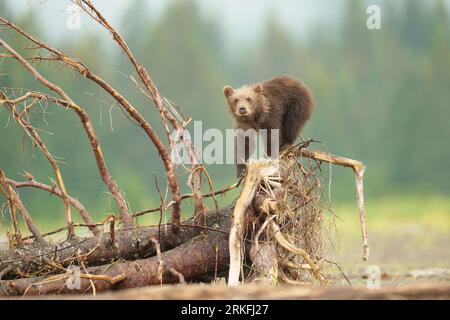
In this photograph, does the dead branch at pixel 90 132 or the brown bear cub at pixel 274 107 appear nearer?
the dead branch at pixel 90 132

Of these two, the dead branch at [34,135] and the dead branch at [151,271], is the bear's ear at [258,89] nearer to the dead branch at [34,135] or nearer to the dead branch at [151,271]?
the dead branch at [151,271]

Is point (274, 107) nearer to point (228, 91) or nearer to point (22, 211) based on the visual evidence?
point (228, 91)

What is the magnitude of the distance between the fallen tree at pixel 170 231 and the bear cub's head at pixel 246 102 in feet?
3.59

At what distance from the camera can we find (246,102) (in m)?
7.12

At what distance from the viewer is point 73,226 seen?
5891 millimetres

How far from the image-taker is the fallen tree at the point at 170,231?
5.42 metres

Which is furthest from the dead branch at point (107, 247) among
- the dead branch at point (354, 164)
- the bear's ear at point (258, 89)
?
the bear's ear at point (258, 89)

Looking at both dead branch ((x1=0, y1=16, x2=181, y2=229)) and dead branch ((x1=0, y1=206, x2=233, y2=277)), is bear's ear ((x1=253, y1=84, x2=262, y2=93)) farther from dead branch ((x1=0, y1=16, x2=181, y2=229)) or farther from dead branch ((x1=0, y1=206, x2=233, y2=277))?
dead branch ((x1=0, y1=16, x2=181, y2=229))

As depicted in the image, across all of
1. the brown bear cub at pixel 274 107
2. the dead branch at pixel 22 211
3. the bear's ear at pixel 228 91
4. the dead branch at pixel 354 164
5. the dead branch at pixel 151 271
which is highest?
the bear's ear at pixel 228 91

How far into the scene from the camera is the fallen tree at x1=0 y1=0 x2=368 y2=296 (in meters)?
5.42

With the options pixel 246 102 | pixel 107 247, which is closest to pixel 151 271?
pixel 107 247

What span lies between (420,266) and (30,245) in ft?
17.6

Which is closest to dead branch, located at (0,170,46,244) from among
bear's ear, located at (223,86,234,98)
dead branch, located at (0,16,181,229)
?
dead branch, located at (0,16,181,229)
